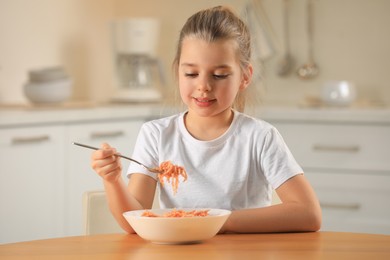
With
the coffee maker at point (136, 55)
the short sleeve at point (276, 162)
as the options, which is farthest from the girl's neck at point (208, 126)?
the coffee maker at point (136, 55)

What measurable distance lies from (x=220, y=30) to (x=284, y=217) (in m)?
0.42

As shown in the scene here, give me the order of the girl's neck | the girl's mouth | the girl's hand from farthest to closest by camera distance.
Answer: the girl's neck < the girl's mouth < the girl's hand

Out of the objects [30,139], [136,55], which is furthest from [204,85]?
[136,55]

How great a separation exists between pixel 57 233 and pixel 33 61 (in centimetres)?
98

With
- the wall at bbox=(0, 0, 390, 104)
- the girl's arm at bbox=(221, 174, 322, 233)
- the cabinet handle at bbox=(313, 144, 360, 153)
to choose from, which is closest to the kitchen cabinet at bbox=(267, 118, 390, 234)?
the cabinet handle at bbox=(313, 144, 360, 153)

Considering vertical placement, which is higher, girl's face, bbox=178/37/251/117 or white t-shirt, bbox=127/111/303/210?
girl's face, bbox=178/37/251/117

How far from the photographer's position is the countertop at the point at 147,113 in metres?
3.17

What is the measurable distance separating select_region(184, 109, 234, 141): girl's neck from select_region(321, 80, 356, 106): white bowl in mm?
1812

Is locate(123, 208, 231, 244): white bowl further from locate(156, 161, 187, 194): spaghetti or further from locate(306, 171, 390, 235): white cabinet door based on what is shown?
locate(306, 171, 390, 235): white cabinet door

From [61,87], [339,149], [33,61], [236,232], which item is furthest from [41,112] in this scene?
[236,232]

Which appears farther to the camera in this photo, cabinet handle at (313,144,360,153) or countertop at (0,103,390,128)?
cabinet handle at (313,144,360,153)

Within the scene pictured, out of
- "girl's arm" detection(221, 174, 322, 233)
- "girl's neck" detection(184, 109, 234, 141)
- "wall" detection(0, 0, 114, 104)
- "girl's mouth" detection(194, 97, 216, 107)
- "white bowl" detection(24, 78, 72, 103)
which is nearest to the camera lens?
"girl's arm" detection(221, 174, 322, 233)

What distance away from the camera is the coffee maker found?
3.90 meters

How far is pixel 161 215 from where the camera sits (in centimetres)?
155
